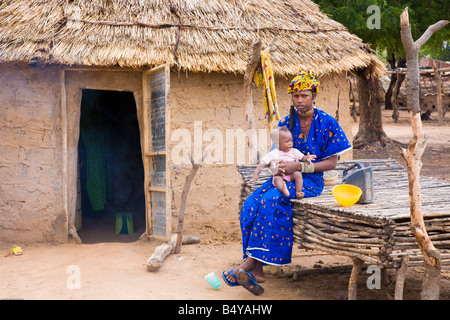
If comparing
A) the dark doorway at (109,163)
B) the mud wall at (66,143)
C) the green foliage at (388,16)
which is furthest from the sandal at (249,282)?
the green foliage at (388,16)

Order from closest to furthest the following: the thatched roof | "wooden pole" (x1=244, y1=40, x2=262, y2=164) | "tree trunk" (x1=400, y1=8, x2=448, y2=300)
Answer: "tree trunk" (x1=400, y1=8, x2=448, y2=300) < "wooden pole" (x1=244, y1=40, x2=262, y2=164) < the thatched roof

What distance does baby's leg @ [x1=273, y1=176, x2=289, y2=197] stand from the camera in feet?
13.0

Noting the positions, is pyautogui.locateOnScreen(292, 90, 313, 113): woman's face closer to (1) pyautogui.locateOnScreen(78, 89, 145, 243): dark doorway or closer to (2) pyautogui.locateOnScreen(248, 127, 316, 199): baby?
(2) pyautogui.locateOnScreen(248, 127, 316, 199): baby

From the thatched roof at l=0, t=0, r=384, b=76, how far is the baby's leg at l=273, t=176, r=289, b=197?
7.29 feet

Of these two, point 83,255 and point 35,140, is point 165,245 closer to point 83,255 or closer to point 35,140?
point 83,255

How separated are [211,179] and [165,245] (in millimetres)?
1128

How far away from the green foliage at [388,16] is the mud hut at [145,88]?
102 inches

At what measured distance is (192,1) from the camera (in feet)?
21.1

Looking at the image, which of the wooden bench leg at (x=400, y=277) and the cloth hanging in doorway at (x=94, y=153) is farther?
the cloth hanging in doorway at (x=94, y=153)

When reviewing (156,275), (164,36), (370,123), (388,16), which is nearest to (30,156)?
A: (164,36)

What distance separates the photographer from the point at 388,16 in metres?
8.71

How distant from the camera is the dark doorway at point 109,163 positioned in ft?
24.3

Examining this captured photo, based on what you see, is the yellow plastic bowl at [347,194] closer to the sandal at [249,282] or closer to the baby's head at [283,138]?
the baby's head at [283,138]

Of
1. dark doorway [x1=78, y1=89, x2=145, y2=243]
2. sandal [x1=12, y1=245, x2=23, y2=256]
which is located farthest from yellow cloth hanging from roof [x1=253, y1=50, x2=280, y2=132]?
sandal [x1=12, y1=245, x2=23, y2=256]
